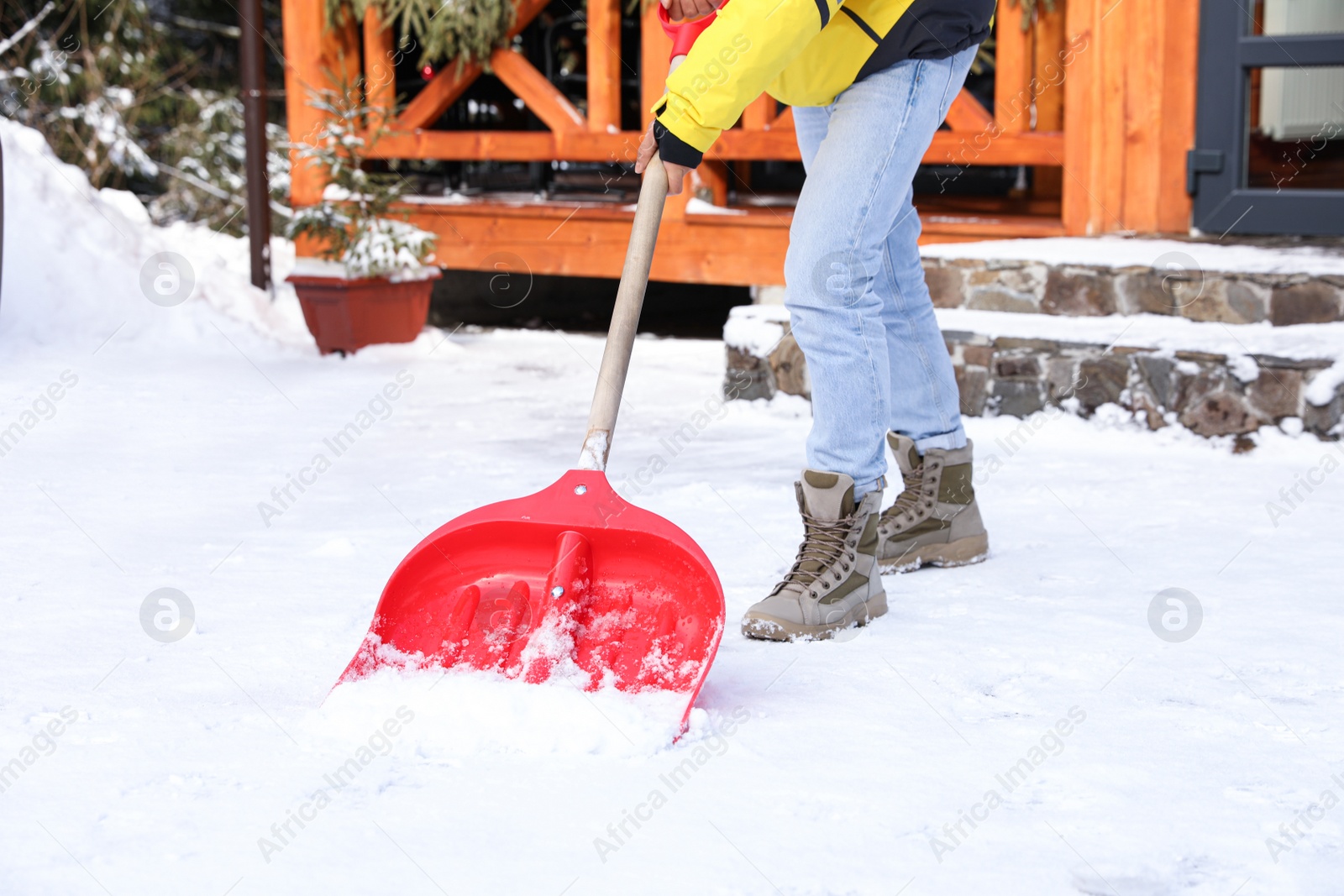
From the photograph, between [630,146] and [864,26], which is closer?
[864,26]

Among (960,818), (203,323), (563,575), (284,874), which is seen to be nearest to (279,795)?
(284,874)

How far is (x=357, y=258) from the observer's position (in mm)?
4621

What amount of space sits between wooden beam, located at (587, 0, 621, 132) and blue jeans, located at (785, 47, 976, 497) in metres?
3.33

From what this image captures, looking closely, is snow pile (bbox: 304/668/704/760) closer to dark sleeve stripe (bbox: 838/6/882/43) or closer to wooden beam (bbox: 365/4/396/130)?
dark sleeve stripe (bbox: 838/6/882/43)

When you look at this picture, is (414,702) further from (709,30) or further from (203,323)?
(203,323)

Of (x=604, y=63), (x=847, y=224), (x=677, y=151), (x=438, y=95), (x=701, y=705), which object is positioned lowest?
(x=701, y=705)

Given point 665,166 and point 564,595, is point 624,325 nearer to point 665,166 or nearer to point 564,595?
point 665,166

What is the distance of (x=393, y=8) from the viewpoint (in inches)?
210

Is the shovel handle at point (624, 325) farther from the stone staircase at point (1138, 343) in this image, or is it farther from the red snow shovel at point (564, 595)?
the stone staircase at point (1138, 343)

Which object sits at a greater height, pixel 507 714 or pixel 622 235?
pixel 622 235

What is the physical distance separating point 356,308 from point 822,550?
9.91 ft

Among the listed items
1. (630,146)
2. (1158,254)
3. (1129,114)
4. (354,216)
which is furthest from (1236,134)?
(354,216)

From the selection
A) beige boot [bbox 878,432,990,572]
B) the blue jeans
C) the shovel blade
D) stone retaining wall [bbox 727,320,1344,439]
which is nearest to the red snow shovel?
the shovel blade

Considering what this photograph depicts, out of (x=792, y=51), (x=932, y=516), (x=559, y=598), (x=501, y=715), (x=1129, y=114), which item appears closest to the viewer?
(x=501, y=715)
